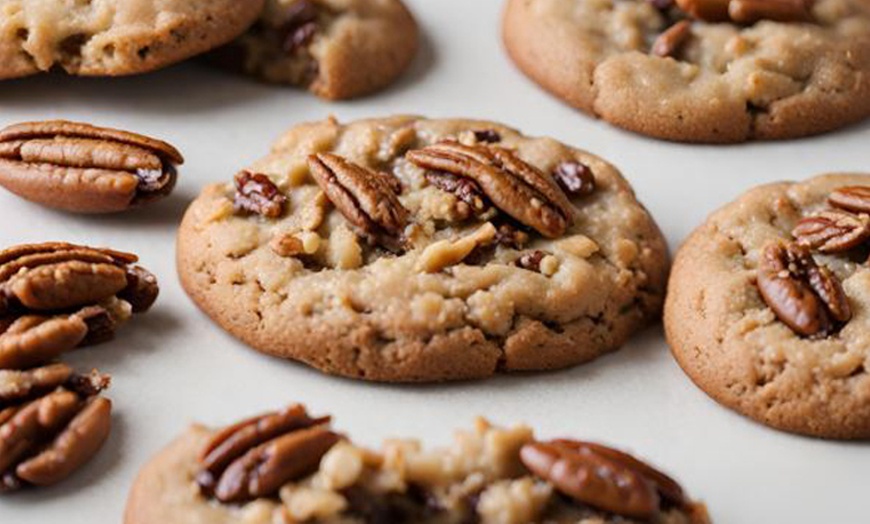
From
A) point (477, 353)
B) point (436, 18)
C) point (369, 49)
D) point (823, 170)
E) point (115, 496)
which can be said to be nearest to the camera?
point (115, 496)

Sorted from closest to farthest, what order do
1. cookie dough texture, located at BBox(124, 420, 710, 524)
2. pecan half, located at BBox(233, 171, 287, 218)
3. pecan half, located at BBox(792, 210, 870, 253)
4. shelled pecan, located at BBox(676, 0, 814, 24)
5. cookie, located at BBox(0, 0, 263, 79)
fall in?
cookie dough texture, located at BBox(124, 420, 710, 524), pecan half, located at BBox(792, 210, 870, 253), pecan half, located at BBox(233, 171, 287, 218), cookie, located at BBox(0, 0, 263, 79), shelled pecan, located at BBox(676, 0, 814, 24)

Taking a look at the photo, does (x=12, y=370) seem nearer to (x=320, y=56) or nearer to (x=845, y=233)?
(x=320, y=56)

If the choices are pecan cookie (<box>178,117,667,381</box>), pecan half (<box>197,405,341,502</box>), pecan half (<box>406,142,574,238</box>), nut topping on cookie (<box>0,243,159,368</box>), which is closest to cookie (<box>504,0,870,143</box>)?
pecan cookie (<box>178,117,667,381</box>)

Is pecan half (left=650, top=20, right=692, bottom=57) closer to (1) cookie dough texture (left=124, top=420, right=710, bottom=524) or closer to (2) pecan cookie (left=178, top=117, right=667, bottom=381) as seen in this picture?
(2) pecan cookie (left=178, top=117, right=667, bottom=381)

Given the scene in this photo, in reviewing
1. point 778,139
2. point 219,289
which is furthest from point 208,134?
point 778,139

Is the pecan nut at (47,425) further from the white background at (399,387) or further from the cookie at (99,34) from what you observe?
the cookie at (99,34)

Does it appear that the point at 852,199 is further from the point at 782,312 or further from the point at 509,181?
the point at 509,181

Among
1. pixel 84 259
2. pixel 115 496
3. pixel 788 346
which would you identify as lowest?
pixel 115 496

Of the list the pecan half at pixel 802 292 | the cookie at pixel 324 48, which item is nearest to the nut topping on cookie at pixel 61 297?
the cookie at pixel 324 48
